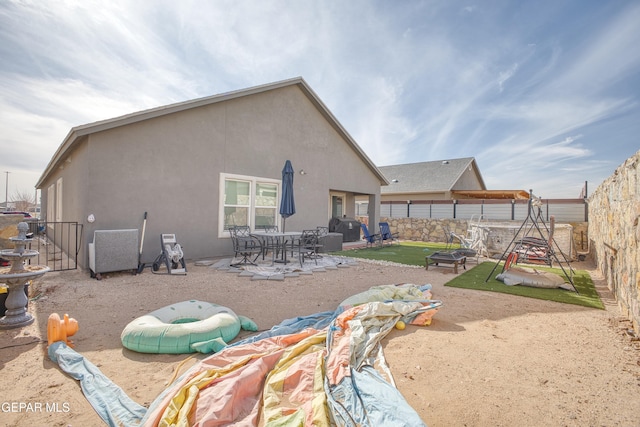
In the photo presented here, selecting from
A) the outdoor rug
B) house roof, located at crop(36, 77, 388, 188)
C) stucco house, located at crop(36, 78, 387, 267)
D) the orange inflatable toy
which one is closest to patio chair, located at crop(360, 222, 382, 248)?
stucco house, located at crop(36, 78, 387, 267)

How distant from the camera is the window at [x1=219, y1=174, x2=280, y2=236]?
8.58 m

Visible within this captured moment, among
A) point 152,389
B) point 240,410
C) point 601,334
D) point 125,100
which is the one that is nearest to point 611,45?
point 601,334

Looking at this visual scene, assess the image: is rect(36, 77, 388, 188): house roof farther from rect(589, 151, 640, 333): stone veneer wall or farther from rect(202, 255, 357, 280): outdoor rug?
rect(589, 151, 640, 333): stone veneer wall

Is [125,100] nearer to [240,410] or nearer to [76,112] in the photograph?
[76,112]

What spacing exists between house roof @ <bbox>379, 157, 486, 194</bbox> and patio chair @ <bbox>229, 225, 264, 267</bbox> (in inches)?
587

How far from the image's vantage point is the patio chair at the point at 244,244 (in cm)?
761

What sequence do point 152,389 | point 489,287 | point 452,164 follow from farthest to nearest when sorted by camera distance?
point 452,164, point 489,287, point 152,389

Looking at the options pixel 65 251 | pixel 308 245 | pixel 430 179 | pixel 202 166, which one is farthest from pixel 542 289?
pixel 430 179

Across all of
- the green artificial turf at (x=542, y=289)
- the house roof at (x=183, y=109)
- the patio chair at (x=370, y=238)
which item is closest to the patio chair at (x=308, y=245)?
the green artificial turf at (x=542, y=289)

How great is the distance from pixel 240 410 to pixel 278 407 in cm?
25

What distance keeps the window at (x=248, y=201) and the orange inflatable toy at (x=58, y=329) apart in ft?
18.0

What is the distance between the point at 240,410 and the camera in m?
1.94

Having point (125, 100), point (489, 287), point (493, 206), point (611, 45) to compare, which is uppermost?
point (611, 45)

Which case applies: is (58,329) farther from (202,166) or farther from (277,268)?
(202,166)
